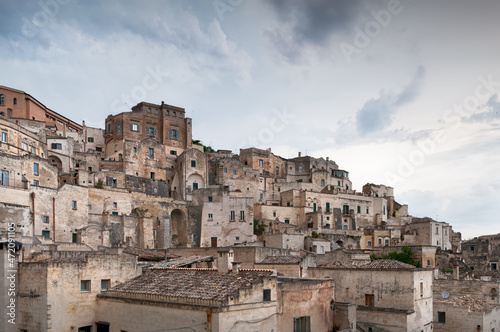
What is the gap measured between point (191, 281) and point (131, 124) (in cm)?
4961

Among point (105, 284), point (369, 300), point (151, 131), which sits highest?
point (151, 131)

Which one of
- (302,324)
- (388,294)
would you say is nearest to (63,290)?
(302,324)

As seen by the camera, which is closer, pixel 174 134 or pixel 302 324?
pixel 302 324

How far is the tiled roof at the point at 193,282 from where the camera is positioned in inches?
825

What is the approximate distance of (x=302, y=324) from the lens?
75.5 feet

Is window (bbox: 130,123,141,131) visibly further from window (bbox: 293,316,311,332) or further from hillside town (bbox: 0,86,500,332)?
window (bbox: 293,316,311,332)

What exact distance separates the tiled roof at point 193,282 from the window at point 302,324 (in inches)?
113

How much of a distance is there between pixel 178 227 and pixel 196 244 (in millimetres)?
3537

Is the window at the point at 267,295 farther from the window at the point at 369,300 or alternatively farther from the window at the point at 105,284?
the window at the point at 369,300

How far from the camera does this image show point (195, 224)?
184ft

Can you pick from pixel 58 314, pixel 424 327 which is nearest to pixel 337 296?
pixel 424 327

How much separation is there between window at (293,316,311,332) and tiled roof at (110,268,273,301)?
2.88 m

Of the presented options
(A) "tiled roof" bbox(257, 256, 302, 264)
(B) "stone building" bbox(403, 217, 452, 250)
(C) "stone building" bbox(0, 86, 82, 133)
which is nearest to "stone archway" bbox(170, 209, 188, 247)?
(A) "tiled roof" bbox(257, 256, 302, 264)

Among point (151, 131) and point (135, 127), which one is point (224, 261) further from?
point (151, 131)
